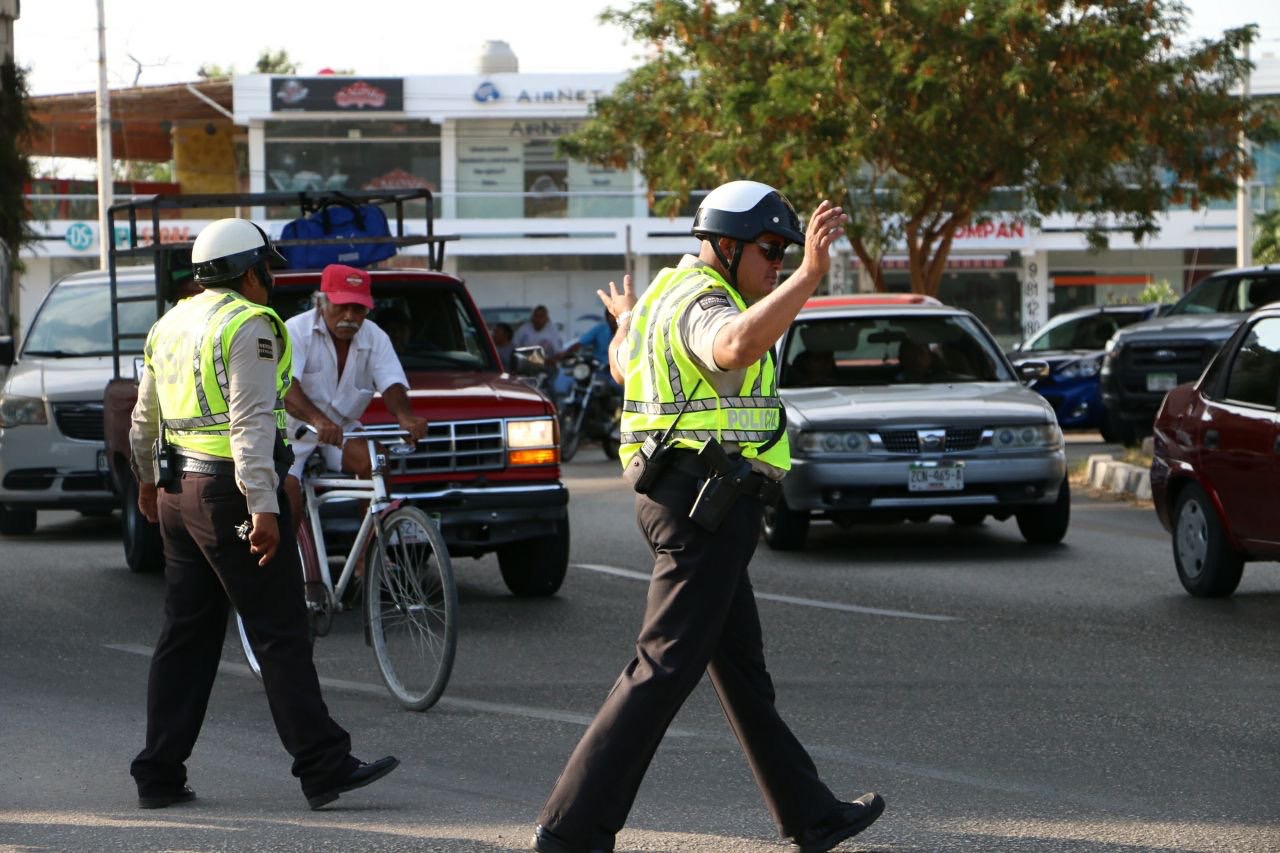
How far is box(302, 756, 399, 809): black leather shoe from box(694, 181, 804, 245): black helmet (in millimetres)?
2075

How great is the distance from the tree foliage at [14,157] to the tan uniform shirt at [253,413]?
17.6 meters

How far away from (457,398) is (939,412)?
3700mm

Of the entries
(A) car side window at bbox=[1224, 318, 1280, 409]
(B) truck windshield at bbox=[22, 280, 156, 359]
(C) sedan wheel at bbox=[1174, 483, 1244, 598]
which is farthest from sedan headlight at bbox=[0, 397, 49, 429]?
(A) car side window at bbox=[1224, 318, 1280, 409]

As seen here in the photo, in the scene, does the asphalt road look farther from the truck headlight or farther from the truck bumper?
the truck headlight

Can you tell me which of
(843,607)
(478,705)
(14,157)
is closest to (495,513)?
(843,607)

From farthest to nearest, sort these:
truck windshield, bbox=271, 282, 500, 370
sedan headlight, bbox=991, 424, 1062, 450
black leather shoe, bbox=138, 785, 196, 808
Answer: sedan headlight, bbox=991, 424, 1062, 450 < truck windshield, bbox=271, 282, 500, 370 < black leather shoe, bbox=138, 785, 196, 808

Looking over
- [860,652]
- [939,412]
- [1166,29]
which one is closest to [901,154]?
[1166,29]

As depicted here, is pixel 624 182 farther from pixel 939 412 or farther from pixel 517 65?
pixel 939 412

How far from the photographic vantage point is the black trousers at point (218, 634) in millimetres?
6168

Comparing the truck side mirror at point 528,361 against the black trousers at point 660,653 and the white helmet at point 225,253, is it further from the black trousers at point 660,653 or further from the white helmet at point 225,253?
the black trousers at point 660,653

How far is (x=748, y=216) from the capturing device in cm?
513

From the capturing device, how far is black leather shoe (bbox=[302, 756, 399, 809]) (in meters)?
6.13

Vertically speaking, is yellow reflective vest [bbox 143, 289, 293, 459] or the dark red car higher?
yellow reflective vest [bbox 143, 289, 293, 459]

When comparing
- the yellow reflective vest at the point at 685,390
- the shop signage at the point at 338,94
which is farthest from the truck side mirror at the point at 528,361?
the shop signage at the point at 338,94
